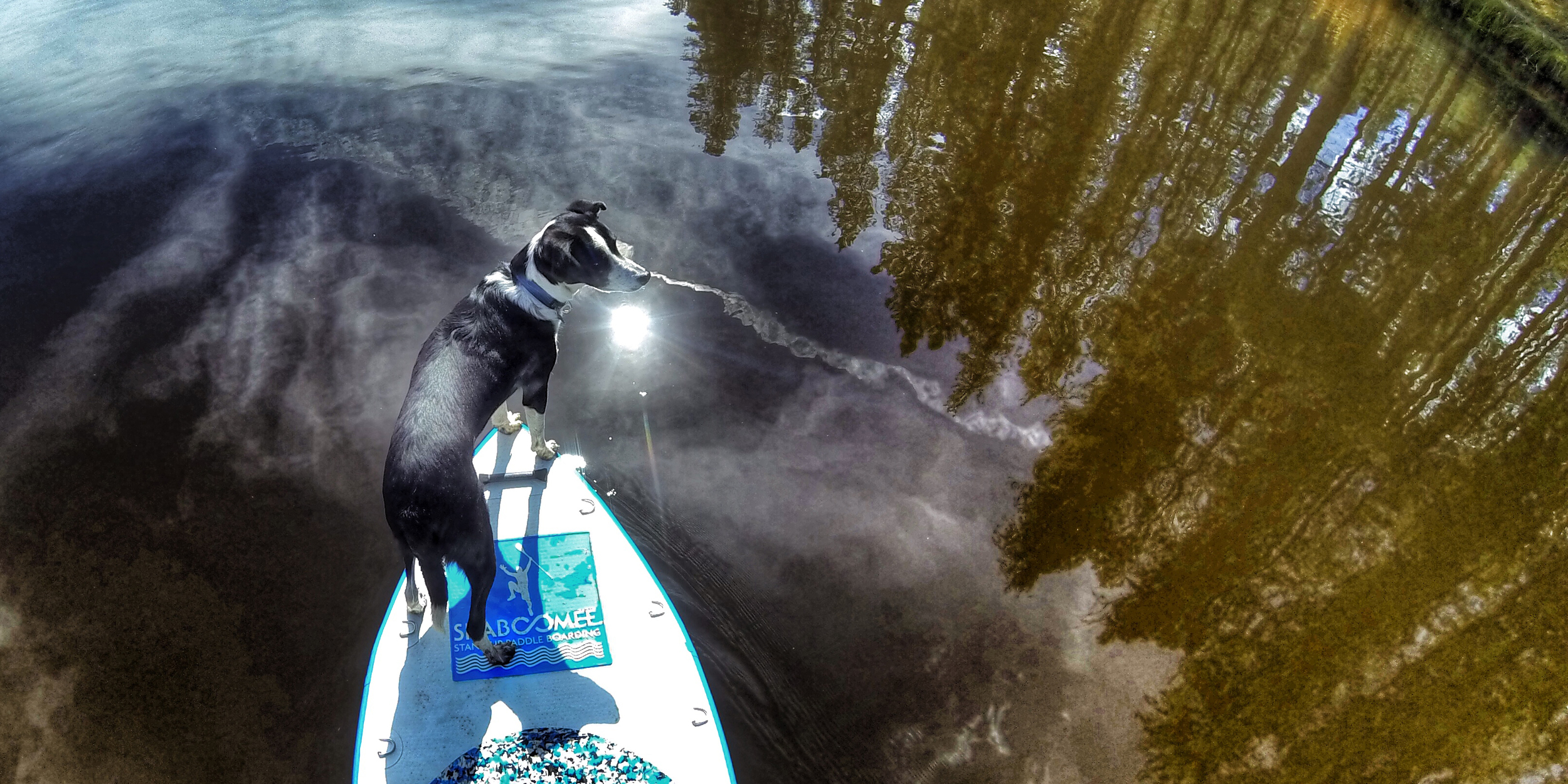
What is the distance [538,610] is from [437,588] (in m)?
0.91

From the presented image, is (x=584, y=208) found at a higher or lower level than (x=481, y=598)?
higher

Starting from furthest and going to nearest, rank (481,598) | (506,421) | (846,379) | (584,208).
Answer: (846,379) → (506,421) → (584,208) → (481,598)

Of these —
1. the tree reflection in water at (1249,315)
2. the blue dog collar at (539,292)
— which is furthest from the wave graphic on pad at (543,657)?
the tree reflection in water at (1249,315)

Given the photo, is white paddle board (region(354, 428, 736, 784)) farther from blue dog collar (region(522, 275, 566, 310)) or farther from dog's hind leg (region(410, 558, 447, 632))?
blue dog collar (region(522, 275, 566, 310))

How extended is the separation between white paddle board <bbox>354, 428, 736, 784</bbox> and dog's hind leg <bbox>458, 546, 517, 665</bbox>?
0.28 ft

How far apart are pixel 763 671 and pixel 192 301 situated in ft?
21.3

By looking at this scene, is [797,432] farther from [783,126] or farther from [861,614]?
[783,126]

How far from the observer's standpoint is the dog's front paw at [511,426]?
630 cm

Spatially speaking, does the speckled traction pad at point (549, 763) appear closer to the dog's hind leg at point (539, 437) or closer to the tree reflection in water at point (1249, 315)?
the dog's hind leg at point (539, 437)

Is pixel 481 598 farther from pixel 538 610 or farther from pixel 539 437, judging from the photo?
pixel 539 437

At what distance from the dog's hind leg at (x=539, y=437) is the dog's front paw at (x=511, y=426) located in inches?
3.1

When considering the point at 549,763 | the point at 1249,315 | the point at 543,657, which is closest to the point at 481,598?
the point at 543,657

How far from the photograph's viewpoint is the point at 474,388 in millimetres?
4855

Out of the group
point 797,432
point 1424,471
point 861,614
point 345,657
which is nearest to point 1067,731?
point 861,614
